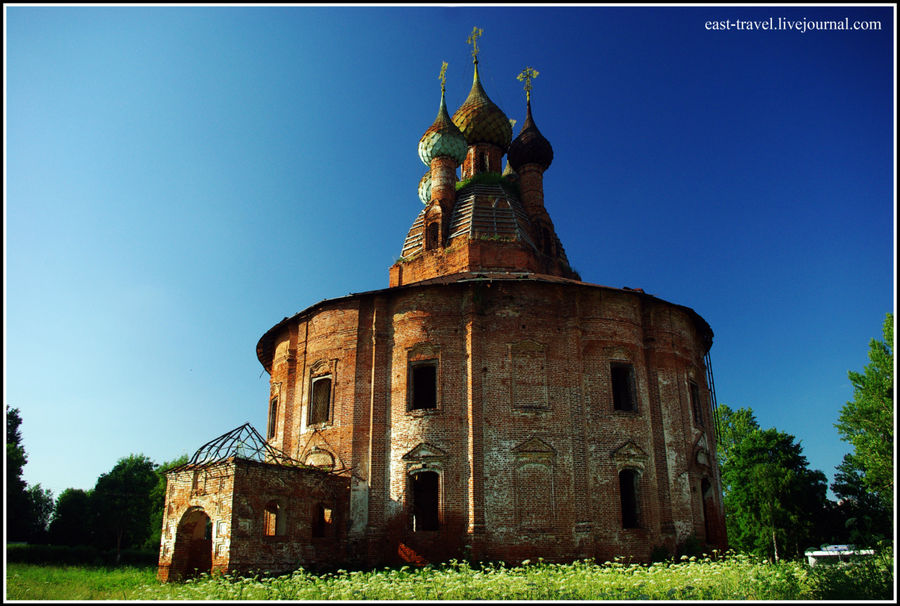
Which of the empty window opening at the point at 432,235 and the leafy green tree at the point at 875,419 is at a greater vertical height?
the empty window opening at the point at 432,235

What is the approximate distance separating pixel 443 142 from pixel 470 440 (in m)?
12.9

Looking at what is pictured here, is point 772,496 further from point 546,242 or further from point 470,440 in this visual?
point 470,440

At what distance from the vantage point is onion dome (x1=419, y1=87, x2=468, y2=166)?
2556cm

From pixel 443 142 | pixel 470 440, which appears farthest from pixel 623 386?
pixel 443 142

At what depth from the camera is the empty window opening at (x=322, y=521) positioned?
1700 centimetres

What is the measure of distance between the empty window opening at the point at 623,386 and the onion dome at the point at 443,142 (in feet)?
36.1

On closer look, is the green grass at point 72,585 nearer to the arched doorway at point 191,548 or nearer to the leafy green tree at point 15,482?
the arched doorway at point 191,548

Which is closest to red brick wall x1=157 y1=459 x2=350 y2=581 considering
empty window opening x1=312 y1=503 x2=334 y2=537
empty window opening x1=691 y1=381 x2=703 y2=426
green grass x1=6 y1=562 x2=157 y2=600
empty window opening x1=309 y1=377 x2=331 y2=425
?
empty window opening x1=312 y1=503 x2=334 y2=537

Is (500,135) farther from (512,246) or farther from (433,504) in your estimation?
(433,504)

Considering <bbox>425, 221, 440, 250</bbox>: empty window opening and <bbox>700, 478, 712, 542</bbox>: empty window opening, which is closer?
<bbox>700, 478, 712, 542</bbox>: empty window opening

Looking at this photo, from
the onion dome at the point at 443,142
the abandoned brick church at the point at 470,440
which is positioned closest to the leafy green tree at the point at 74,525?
the abandoned brick church at the point at 470,440

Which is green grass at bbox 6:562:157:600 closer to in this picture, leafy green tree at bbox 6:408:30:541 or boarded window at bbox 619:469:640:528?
boarded window at bbox 619:469:640:528

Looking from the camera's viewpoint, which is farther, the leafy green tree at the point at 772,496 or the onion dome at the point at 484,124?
the leafy green tree at the point at 772,496

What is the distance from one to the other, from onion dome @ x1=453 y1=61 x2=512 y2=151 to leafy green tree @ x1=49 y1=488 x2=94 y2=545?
2909 cm
